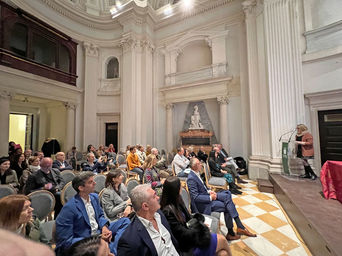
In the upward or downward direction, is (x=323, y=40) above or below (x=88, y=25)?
below

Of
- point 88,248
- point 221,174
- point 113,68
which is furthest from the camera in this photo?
point 113,68

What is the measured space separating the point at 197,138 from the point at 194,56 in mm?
4720

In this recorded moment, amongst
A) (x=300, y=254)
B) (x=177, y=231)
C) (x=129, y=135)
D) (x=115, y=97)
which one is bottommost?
(x=300, y=254)

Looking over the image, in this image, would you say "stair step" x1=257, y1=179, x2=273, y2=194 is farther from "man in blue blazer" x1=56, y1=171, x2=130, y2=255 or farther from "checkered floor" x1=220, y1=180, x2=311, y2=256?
"man in blue blazer" x1=56, y1=171, x2=130, y2=255

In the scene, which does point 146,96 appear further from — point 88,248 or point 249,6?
point 88,248

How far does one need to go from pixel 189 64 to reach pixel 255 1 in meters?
4.03

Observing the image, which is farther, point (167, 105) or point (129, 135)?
point (167, 105)

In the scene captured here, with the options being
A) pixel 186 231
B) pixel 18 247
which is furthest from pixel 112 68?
pixel 18 247

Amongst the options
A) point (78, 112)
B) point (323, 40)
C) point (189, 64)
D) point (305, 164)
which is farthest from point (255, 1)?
point (78, 112)

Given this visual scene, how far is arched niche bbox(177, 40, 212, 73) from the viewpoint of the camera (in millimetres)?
8797

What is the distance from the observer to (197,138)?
841cm

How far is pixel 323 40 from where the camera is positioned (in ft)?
15.5

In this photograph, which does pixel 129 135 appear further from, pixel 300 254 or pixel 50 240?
pixel 300 254

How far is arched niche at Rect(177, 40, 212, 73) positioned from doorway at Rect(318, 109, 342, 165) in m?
5.69
